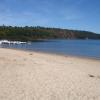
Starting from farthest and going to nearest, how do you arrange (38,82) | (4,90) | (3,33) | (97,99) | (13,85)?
(3,33) → (38,82) → (13,85) → (4,90) → (97,99)

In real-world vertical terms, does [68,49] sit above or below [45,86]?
below

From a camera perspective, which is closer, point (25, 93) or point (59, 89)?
point (25, 93)

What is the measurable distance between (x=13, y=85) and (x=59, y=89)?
1.95 meters

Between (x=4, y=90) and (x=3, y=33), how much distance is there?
114 metres

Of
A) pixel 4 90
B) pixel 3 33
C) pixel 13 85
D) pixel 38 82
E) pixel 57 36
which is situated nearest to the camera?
pixel 4 90

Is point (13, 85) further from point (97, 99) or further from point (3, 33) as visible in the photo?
point (3, 33)

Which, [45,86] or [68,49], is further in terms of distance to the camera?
[68,49]

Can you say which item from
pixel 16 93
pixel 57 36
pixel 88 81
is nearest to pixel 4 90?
pixel 16 93

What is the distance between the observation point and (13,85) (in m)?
10.1

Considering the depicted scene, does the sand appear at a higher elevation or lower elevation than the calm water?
higher

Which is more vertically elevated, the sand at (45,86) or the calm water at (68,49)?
the sand at (45,86)

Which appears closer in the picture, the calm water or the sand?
the sand

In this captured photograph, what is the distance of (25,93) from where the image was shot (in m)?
8.97

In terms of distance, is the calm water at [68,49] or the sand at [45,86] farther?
the calm water at [68,49]
